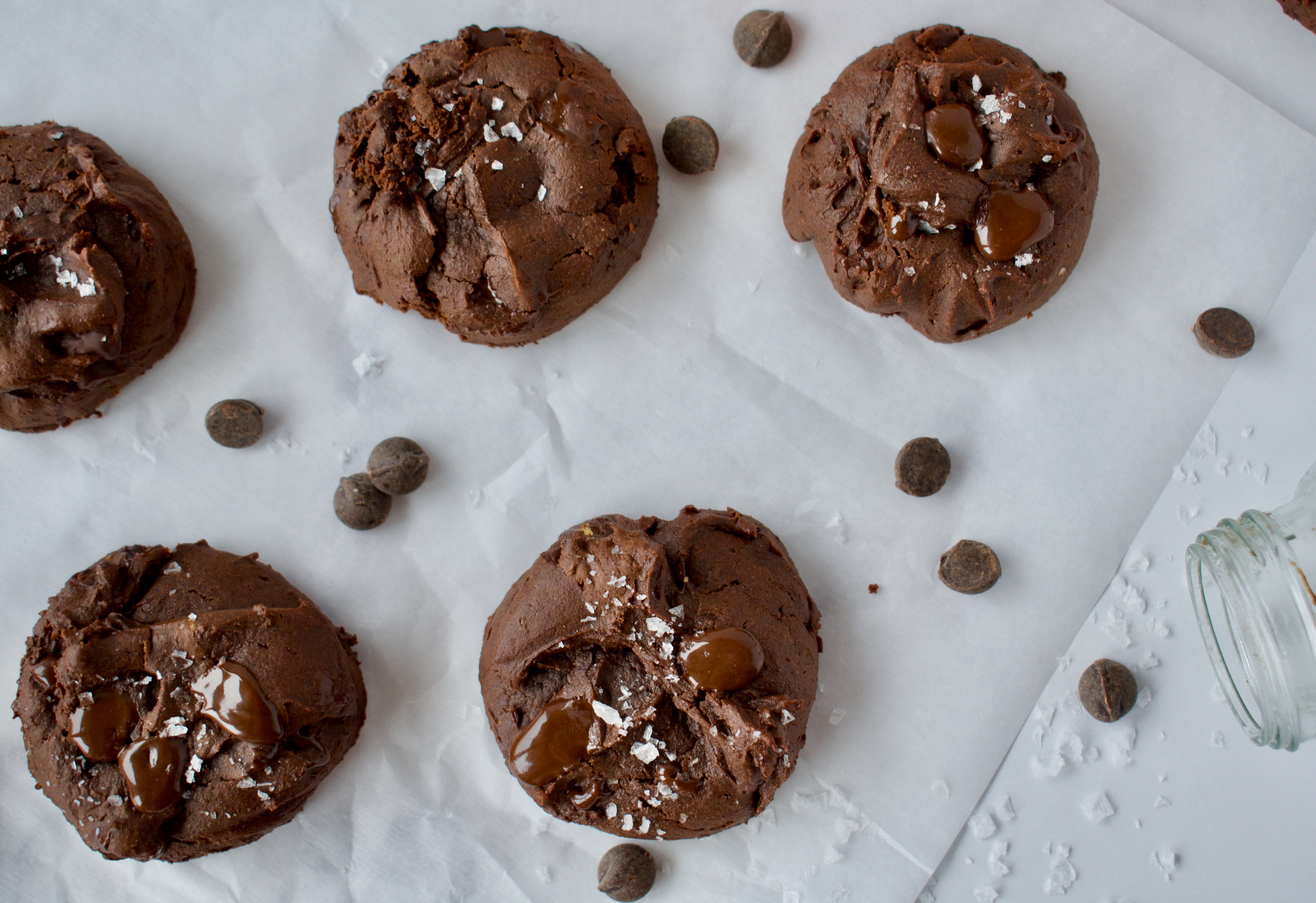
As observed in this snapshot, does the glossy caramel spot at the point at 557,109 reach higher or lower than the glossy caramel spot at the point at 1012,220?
lower

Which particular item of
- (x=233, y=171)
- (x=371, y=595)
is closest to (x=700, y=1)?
(x=233, y=171)

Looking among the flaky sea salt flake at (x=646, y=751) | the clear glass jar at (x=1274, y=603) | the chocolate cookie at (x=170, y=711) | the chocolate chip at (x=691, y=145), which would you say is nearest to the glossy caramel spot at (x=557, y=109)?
the chocolate chip at (x=691, y=145)

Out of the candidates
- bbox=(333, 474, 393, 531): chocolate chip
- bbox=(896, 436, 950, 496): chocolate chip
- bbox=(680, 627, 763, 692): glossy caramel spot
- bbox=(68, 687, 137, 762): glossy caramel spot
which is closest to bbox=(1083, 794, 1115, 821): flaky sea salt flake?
bbox=(896, 436, 950, 496): chocolate chip

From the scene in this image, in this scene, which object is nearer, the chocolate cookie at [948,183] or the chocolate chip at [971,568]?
the chocolate cookie at [948,183]

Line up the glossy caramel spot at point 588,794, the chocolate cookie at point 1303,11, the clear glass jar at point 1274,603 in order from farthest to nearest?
the chocolate cookie at point 1303,11 < the glossy caramel spot at point 588,794 < the clear glass jar at point 1274,603

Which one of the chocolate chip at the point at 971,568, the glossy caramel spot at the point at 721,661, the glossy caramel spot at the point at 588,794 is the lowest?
the glossy caramel spot at the point at 588,794

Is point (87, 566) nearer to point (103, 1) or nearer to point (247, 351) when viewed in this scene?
point (247, 351)

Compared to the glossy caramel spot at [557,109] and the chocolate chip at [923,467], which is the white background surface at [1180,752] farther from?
the glossy caramel spot at [557,109]
